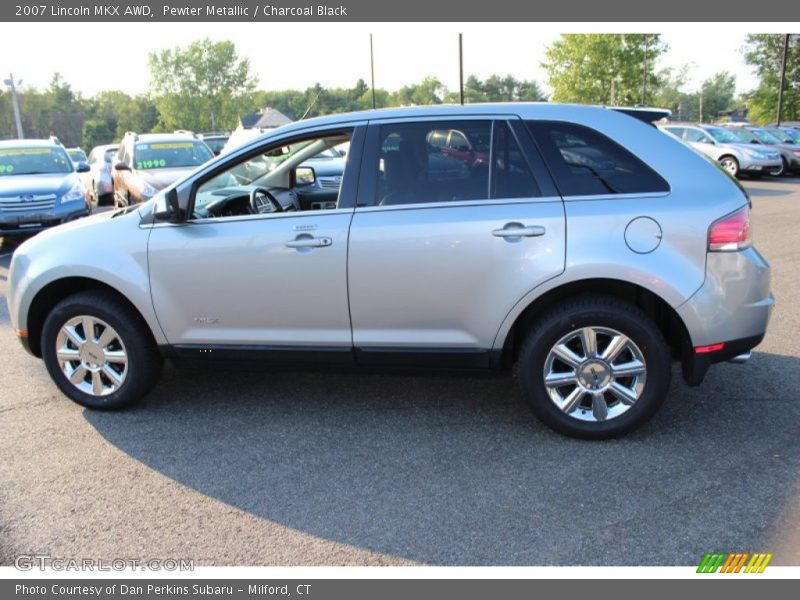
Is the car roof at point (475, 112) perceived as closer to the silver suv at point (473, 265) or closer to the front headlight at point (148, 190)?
the silver suv at point (473, 265)

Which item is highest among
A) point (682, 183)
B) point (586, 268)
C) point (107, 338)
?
point (682, 183)

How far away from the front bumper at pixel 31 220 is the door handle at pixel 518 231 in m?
8.60

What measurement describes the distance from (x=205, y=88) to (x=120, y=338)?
97998 mm

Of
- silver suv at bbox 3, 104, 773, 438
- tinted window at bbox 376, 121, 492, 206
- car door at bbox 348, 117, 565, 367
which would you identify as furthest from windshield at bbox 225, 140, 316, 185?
car door at bbox 348, 117, 565, 367

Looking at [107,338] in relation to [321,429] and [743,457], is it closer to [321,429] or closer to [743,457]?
[321,429]

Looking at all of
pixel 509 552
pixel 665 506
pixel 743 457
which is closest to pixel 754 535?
pixel 665 506

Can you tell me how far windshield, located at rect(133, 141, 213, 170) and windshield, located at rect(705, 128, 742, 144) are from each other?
15499mm

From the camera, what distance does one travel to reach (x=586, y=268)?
3641 millimetres

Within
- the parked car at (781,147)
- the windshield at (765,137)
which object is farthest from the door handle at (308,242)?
the windshield at (765,137)

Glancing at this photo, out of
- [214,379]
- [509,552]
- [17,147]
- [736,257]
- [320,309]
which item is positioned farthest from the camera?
[17,147]

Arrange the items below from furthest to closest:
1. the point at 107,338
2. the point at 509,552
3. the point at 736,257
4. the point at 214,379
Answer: the point at 214,379
the point at 107,338
the point at 736,257
the point at 509,552

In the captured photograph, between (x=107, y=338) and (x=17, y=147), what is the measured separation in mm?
8995

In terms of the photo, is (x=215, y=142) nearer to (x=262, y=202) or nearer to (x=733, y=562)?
(x=262, y=202)

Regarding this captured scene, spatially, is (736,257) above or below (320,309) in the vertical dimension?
above
